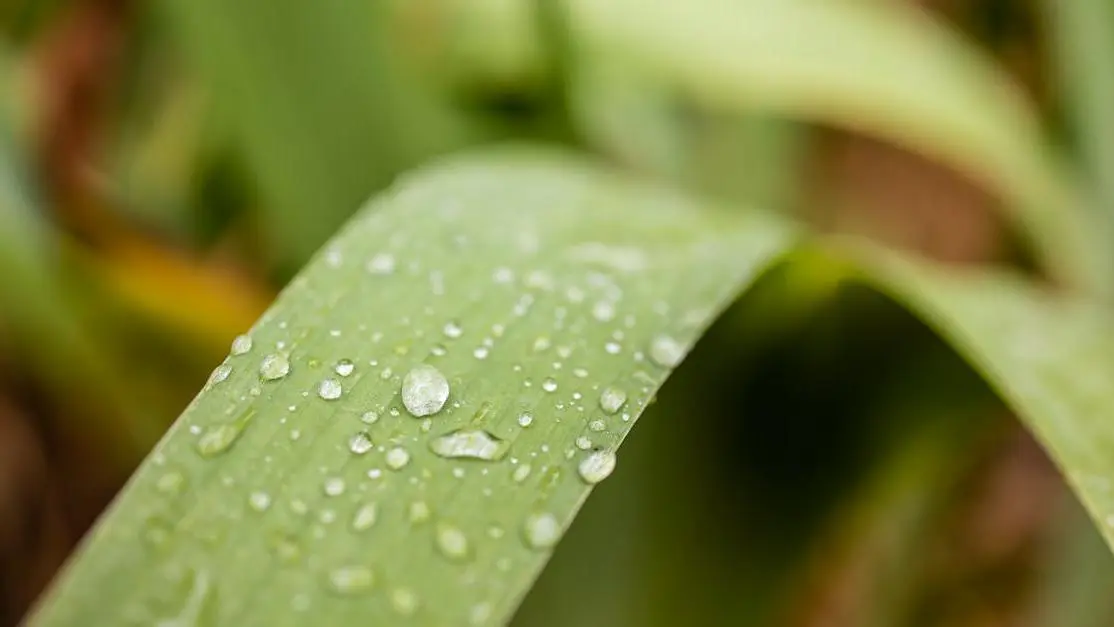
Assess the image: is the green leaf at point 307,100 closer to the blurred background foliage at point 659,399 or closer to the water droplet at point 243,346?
the blurred background foliage at point 659,399

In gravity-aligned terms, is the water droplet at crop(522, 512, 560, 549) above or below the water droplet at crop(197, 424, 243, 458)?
above

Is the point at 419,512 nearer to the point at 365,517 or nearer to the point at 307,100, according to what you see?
the point at 365,517

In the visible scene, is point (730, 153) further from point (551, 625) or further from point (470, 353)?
point (470, 353)

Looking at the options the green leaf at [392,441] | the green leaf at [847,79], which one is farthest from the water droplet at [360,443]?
the green leaf at [847,79]

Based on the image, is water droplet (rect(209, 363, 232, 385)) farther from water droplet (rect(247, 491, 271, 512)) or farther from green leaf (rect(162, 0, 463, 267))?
green leaf (rect(162, 0, 463, 267))

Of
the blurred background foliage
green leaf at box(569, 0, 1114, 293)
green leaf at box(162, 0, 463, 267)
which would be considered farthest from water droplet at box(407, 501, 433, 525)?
green leaf at box(569, 0, 1114, 293)
